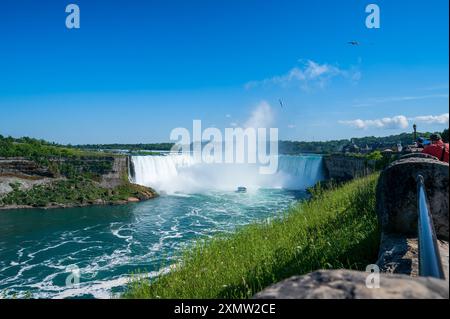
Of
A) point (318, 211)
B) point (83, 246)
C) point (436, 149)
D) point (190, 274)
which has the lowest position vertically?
point (83, 246)

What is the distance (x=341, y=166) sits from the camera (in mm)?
70250

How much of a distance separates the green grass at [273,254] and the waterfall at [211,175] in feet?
186

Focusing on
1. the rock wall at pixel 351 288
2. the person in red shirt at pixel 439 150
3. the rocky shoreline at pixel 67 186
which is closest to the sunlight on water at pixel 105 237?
the rocky shoreline at pixel 67 186

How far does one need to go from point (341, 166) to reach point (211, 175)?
28106mm

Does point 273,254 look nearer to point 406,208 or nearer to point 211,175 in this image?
point 406,208

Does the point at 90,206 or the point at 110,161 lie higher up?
the point at 110,161

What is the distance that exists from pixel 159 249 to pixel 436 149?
22.3 meters

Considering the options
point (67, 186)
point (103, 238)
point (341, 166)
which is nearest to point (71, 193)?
point (67, 186)

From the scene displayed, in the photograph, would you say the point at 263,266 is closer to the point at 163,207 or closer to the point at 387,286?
the point at 387,286

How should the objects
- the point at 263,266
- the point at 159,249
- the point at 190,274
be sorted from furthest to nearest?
the point at 159,249
the point at 190,274
the point at 263,266

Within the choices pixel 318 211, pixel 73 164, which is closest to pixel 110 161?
pixel 73 164

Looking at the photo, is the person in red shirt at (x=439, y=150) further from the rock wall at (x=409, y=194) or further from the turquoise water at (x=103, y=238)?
the turquoise water at (x=103, y=238)

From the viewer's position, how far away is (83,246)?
30344mm

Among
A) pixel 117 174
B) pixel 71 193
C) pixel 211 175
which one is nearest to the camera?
pixel 71 193
